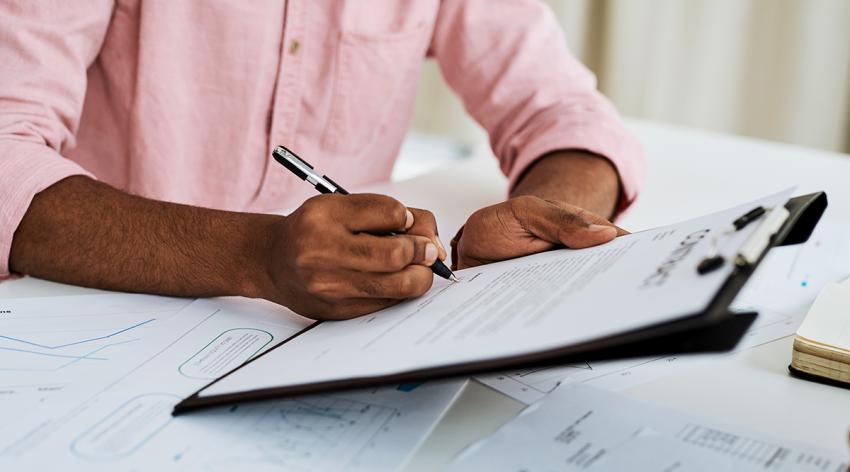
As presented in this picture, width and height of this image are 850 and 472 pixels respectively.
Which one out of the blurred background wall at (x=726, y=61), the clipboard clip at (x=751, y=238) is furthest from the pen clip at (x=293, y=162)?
the blurred background wall at (x=726, y=61)

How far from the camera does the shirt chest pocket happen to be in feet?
3.80

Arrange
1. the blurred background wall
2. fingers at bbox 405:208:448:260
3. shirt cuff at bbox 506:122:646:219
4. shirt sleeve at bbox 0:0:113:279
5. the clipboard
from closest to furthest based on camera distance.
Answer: the clipboard → fingers at bbox 405:208:448:260 → shirt sleeve at bbox 0:0:113:279 → shirt cuff at bbox 506:122:646:219 → the blurred background wall

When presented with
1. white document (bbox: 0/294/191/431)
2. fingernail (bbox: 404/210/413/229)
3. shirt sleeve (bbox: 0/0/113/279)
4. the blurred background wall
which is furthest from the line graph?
the blurred background wall

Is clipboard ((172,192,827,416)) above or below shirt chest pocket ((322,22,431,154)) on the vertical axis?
below

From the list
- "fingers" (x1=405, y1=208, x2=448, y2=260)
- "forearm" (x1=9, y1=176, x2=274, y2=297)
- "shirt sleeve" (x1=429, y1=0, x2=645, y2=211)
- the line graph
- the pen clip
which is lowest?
the line graph

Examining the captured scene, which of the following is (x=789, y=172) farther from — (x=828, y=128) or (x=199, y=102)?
(x=828, y=128)

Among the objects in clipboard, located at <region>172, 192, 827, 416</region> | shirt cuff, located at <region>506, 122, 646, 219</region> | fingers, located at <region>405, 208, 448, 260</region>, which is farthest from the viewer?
shirt cuff, located at <region>506, 122, 646, 219</region>

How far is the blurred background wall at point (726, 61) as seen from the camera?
2.09 meters

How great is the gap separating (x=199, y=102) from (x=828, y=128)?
1.70 metres

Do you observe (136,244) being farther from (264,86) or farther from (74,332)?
(264,86)

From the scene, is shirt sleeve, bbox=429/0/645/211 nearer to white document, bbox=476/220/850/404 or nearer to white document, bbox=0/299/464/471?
white document, bbox=476/220/850/404

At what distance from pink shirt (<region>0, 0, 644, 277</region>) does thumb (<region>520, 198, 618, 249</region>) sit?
0.35 metres

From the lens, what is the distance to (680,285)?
1.62 ft

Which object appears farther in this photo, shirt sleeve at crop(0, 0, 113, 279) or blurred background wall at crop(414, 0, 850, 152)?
blurred background wall at crop(414, 0, 850, 152)
